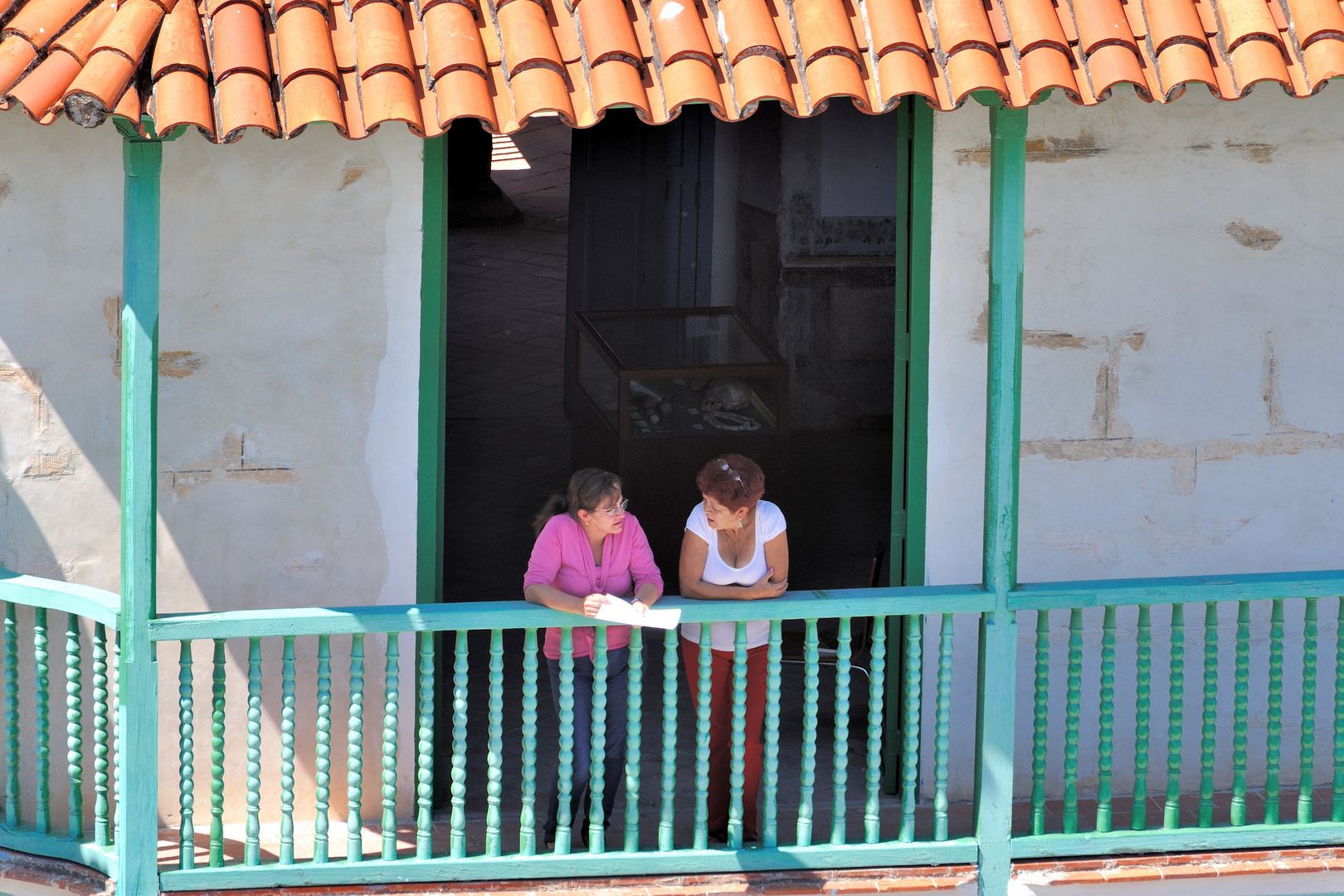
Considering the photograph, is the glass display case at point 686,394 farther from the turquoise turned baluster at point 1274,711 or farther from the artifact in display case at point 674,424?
the turquoise turned baluster at point 1274,711

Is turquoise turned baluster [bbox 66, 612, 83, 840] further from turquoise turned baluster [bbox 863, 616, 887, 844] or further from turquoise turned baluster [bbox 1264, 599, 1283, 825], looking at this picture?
turquoise turned baluster [bbox 1264, 599, 1283, 825]

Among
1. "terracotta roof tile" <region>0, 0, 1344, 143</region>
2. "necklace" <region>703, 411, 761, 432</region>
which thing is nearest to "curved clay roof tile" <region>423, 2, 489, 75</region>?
"terracotta roof tile" <region>0, 0, 1344, 143</region>

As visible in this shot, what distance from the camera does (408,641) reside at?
218 inches

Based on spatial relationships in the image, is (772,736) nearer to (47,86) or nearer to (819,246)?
(47,86)

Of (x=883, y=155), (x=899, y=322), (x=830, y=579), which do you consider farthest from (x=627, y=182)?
(x=899, y=322)

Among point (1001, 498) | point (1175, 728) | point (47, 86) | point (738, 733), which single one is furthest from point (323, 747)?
point (1175, 728)

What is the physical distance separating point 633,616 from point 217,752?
4.42 feet

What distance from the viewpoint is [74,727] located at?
16.0 ft

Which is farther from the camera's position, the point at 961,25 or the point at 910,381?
the point at 910,381

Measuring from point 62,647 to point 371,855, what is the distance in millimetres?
1337

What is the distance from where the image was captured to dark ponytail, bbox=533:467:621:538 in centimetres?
497

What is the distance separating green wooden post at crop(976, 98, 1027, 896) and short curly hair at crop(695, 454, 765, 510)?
0.74m

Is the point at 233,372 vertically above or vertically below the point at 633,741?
above

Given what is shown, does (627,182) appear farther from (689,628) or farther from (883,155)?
(689,628)
